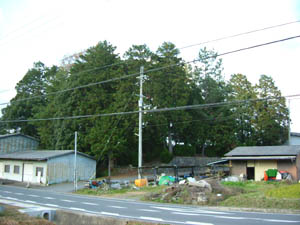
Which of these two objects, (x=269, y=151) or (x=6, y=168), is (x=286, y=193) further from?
(x=6, y=168)

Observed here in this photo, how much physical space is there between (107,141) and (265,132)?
989 inches

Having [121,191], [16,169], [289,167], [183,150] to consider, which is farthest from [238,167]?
[16,169]

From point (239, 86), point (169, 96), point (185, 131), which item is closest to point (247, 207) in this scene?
point (169, 96)

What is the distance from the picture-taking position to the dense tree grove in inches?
1521

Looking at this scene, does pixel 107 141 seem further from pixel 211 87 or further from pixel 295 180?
pixel 211 87

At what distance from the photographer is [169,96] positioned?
4156cm

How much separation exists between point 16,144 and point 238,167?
32.5m

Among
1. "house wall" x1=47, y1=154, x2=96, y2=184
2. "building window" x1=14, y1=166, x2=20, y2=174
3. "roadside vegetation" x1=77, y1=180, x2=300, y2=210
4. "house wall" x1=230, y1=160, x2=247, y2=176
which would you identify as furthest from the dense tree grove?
"roadside vegetation" x1=77, y1=180, x2=300, y2=210

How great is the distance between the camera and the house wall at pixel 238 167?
3045 centimetres

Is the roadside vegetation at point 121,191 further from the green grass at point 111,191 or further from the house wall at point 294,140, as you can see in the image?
the house wall at point 294,140

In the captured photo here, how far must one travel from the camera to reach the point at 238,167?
3081cm

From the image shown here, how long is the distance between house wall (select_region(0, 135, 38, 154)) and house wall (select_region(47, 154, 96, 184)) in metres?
15.3

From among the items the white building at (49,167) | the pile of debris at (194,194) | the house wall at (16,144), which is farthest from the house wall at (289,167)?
the house wall at (16,144)

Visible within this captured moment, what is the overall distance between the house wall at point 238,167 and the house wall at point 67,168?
644 inches
